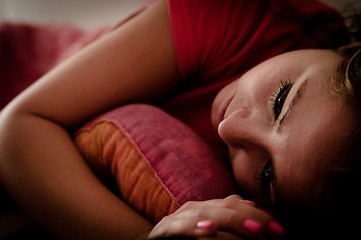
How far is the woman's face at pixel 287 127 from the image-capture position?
1.73 feet

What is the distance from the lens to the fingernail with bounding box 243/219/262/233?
473mm

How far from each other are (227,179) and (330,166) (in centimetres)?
21

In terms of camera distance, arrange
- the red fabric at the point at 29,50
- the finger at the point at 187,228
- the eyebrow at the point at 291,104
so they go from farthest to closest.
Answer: the red fabric at the point at 29,50 < the eyebrow at the point at 291,104 < the finger at the point at 187,228

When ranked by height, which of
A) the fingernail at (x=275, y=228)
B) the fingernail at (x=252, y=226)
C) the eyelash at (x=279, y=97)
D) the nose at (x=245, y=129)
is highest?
the eyelash at (x=279, y=97)

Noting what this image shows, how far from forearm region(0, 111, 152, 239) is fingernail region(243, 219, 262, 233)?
22cm

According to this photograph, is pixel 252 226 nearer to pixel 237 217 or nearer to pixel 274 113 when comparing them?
pixel 237 217

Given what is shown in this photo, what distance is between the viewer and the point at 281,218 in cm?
57

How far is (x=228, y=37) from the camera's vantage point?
2.62 ft

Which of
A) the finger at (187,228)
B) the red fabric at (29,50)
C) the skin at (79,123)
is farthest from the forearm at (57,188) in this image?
the red fabric at (29,50)

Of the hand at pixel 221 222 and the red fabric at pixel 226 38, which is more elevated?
the red fabric at pixel 226 38

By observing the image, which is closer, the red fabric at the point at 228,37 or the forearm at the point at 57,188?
the forearm at the point at 57,188

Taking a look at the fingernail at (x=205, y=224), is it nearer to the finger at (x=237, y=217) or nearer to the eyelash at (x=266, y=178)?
the finger at (x=237, y=217)

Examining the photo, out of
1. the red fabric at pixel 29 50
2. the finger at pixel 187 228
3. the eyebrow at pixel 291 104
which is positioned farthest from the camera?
the red fabric at pixel 29 50

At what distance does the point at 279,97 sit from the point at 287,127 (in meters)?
0.08
